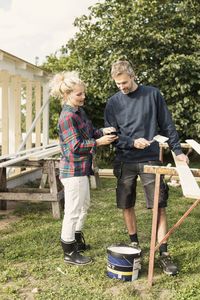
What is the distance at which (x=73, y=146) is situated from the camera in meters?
3.23

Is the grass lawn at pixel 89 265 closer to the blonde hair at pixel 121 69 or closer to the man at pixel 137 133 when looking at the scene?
the man at pixel 137 133

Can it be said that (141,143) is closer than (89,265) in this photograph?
Yes

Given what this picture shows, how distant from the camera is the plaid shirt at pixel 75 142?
10.6 ft

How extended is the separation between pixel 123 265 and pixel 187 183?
1.03 meters

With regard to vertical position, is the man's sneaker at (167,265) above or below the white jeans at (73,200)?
below

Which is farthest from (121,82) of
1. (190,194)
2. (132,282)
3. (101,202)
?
(101,202)

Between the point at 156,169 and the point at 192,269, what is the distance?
3.87ft

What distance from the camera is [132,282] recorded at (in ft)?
10.3

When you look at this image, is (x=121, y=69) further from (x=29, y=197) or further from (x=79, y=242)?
(x=29, y=197)

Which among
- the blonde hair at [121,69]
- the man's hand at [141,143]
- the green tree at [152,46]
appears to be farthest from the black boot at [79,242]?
the green tree at [152,46]

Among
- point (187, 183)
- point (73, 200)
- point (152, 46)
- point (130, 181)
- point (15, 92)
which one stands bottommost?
point (73, 200)

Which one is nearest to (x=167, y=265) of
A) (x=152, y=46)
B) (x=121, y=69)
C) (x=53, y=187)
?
(x=121, y=69)

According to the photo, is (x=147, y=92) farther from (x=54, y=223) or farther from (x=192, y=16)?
(x=192, y=16)

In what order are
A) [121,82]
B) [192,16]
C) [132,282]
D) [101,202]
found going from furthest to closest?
[192,16] < [101,202] < [121,82] < [132,282]
